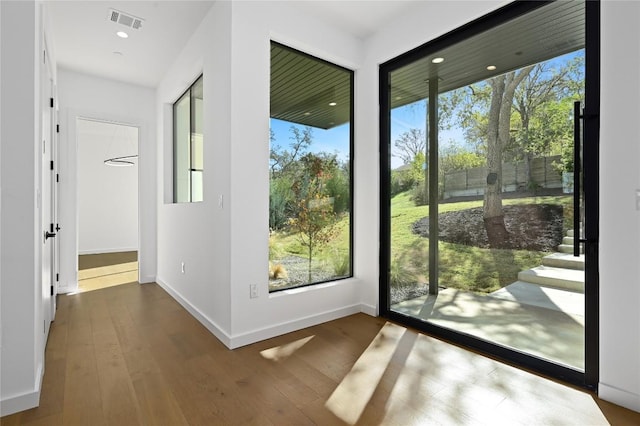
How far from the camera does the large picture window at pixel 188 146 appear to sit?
3564mm

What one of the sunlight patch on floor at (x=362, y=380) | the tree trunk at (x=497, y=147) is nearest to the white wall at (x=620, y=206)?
the tree trunk at (x=497, y=147)

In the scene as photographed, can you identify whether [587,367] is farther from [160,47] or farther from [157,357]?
[160,47]

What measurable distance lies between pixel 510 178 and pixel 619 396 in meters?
1.42

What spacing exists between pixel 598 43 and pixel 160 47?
392 cm

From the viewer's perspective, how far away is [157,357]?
92.3 inches

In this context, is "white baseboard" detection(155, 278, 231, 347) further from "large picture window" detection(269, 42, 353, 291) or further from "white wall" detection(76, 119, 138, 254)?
"white wall" detection(76, 119, 138, 254)

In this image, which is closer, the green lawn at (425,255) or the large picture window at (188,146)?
the green lawn at (425,255)

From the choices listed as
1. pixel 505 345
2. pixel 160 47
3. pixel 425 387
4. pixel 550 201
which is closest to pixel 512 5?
pixel 550 201

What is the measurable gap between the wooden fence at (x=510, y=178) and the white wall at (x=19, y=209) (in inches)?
114

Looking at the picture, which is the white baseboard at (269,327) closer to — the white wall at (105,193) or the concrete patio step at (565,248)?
the concrete patio step at (565,248)

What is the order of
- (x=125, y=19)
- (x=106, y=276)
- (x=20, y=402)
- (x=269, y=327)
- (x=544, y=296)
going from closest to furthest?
1. (x=20, y=402)
2. (x=544, y=296)
3. (x=269, y=327)
4. (x=125, y=19)
5. (x=106, y=276)

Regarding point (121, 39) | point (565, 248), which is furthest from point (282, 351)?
point (121, 39)

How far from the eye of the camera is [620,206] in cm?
177

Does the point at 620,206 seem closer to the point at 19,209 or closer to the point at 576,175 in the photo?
the point at 576,175
